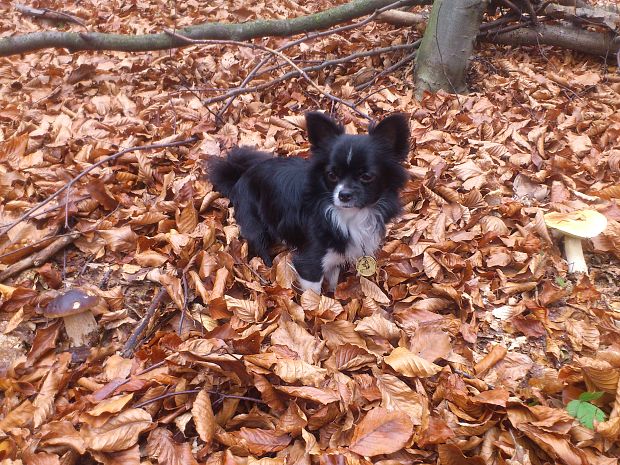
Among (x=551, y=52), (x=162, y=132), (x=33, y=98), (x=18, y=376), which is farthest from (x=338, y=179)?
(x=551, y=52)

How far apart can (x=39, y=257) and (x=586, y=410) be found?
10.8ft

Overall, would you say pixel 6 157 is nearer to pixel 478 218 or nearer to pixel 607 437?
pixel 478 218

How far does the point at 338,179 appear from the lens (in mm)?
2764

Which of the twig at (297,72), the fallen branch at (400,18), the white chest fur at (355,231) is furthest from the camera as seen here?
the fallen branch at (400,18)

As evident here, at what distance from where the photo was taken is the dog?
2725 millimetres

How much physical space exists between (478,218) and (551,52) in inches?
143

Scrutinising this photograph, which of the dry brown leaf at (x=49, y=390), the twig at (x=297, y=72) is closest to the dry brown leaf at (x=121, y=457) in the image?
the dry brown leaf at (x=49, y=390)

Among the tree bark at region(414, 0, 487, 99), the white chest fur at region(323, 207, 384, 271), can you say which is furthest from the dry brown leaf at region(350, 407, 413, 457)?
the tree bark at region(414, 0, 487, 99)

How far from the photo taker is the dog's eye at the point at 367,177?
2.73 meters

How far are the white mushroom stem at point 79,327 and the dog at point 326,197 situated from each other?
1.23 meters

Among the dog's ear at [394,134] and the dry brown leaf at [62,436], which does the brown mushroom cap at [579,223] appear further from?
the dry brown leaf at [62,436]

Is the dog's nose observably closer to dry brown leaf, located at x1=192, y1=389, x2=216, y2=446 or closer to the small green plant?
dry brown leaf, located at x1=192, y1=389, x2=216, y2=446

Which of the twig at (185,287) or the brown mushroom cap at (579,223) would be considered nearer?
the twig at (185,287)

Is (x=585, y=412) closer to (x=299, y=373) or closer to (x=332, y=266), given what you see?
(x=299, y=373)
